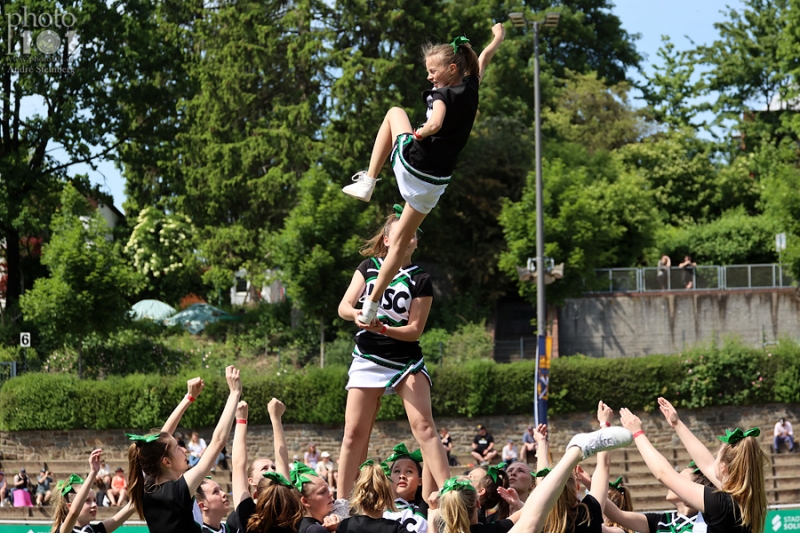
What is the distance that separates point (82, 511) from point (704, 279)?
30.7 meters

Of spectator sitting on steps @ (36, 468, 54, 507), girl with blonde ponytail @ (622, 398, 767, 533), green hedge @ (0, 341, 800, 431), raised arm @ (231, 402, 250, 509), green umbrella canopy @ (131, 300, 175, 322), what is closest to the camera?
girl with blonde ponytail @ (622, 398, 767, 533)

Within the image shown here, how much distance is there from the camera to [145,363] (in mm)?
Answer: 30594

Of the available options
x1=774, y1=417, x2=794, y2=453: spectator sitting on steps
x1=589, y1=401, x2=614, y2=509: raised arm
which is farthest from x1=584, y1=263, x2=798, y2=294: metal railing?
x1=589, y1=401, x2=614, y2=509: raised arm

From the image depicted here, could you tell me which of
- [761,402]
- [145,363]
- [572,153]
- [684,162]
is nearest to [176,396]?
[145,363]

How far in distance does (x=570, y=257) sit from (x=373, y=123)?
7.62 metres

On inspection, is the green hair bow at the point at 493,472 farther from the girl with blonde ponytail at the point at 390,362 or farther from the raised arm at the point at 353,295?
the raised arm at the point at 353,295

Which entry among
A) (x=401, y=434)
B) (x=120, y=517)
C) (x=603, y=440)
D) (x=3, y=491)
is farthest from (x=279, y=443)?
(x=401, y=434)

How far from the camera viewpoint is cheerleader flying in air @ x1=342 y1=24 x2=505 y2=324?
21.2ft

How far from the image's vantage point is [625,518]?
6.76 m

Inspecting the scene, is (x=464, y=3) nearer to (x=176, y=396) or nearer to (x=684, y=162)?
(x=684, y=162)

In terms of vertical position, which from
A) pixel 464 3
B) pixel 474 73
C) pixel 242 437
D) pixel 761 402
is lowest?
pixel 761 402

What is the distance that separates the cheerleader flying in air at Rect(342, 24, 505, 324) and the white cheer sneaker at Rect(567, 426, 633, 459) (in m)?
A: 2.30

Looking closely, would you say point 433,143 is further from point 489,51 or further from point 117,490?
point 117,490

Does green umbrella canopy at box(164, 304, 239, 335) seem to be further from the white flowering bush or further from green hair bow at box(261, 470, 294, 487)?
green hair bow at box(261, 470, 294, 487)
